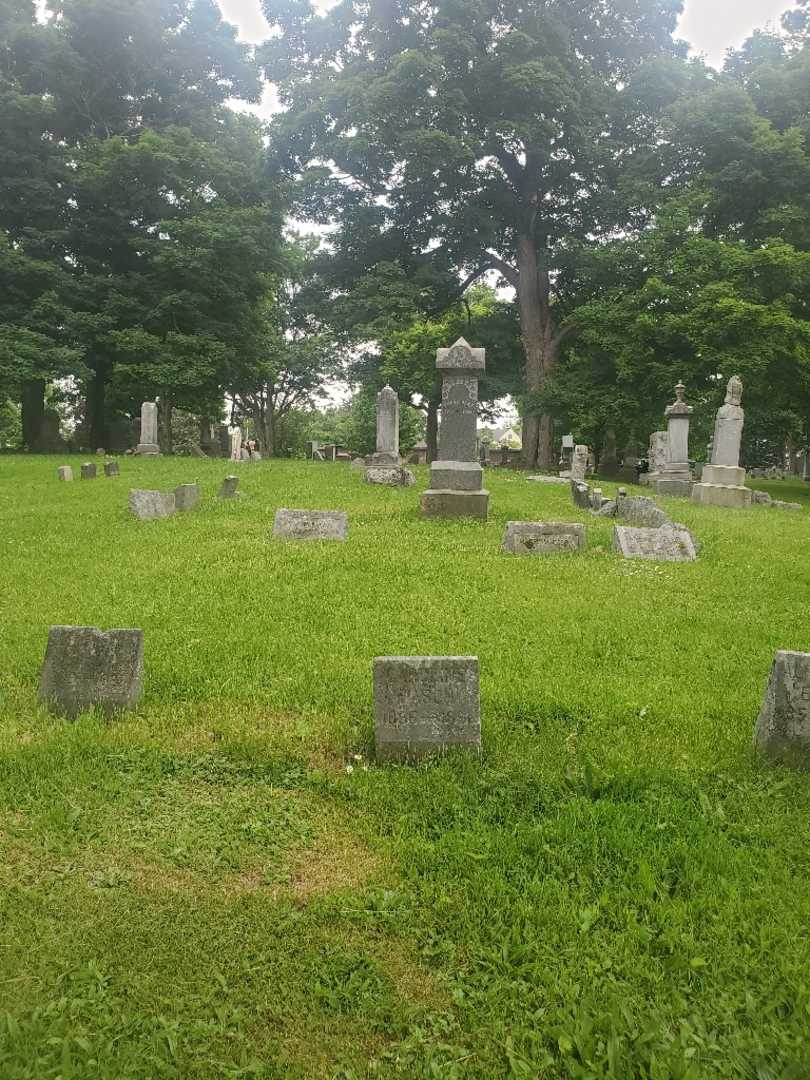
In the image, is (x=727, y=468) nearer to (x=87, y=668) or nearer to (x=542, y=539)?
(x=542, y=539)

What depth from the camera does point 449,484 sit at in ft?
41.4

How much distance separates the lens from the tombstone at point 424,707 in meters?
3.98

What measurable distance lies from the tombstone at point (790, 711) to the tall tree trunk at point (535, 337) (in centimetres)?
2453

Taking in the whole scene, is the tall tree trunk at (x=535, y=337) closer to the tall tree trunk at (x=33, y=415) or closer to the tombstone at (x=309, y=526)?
the tombstone at (x=309, y=526)

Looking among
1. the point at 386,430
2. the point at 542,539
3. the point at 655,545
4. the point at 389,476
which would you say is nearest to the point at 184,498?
the point at 389,476

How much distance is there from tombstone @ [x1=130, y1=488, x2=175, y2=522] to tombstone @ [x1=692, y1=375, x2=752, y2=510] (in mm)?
13307

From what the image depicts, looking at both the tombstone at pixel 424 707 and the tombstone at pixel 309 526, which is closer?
the tombstone at pixel 424 707

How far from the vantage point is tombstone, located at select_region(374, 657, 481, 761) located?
3977 millimetres

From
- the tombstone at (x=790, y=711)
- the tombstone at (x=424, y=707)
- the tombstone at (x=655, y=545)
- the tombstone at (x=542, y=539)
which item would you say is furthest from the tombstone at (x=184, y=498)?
the tombstone at (x=790, y=711)

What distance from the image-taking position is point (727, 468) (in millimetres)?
18031

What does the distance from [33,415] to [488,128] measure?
21913mm

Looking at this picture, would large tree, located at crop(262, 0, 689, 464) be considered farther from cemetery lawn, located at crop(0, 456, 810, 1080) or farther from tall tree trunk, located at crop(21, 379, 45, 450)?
cemetery lawn, located at crop(0, 456, 810, 1080)

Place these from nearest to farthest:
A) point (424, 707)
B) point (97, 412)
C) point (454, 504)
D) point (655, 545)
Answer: point (424, 707) < point (655, 545) < point (454, 504) < point (97, 412)

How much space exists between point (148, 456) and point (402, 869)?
24805mm
